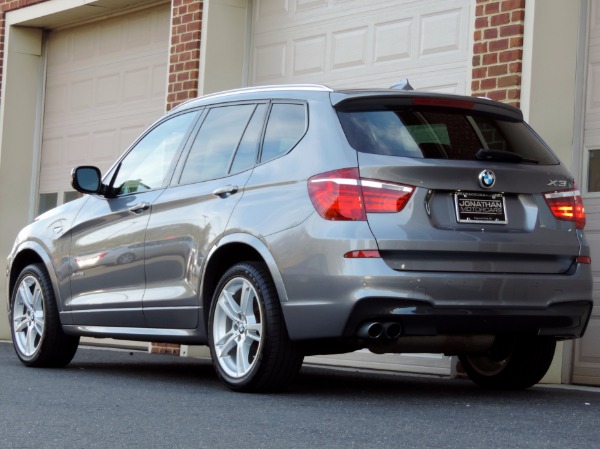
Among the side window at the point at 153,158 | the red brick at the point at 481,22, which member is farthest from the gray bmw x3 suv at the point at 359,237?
the red brick at the point at 481,22

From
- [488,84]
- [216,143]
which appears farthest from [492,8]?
[216,143]

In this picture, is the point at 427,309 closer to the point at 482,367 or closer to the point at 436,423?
the point at 436,423

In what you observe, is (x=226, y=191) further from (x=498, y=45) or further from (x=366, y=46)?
(x=366, y=46)

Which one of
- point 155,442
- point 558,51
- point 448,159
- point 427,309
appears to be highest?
point 558,51

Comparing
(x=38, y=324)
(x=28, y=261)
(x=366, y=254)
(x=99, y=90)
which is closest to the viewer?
(x=366, y=254)

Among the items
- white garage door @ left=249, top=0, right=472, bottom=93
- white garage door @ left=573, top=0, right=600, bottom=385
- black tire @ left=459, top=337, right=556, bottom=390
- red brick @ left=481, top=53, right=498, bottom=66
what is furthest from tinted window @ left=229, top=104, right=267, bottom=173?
white garage door @ left=249, top=0, right=472, bottom=93

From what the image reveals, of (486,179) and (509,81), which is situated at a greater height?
(509,81)

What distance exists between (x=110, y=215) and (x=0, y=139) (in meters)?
7.75

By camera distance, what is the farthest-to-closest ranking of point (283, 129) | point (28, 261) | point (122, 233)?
point (28, 261), point (122, 233), point (283, 129)

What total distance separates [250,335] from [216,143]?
4.52 feet

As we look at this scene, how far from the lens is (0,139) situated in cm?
1605

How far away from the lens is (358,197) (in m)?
6.63

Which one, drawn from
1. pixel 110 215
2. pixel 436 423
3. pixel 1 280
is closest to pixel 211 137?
pixel 110 215

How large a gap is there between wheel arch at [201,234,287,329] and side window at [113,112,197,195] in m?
0.98
